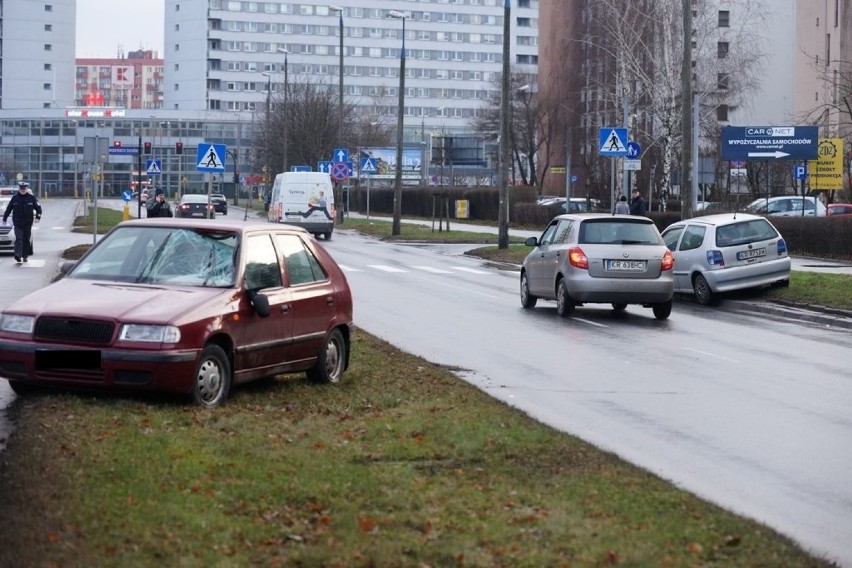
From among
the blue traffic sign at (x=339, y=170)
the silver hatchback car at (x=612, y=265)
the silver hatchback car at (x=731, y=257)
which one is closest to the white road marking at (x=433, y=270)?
the silver hatchback car at (x=731, y=257)

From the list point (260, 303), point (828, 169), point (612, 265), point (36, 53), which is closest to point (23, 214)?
point (612, 265)

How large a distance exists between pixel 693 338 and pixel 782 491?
10.6 m

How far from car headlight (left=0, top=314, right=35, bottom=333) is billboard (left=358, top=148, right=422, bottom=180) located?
87.8 m

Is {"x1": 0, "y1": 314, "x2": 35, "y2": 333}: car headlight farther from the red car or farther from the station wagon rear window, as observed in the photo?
the station wagon rear window

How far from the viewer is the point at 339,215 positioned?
70000mm

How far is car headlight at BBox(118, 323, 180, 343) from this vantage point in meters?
10.2

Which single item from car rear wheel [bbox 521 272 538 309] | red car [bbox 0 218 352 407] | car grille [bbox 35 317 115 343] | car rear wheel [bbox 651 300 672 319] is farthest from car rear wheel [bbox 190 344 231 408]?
car rear wheel [bbox 521 272 538 309]

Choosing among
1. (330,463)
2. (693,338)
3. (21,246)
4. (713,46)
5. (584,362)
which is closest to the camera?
(330,463)

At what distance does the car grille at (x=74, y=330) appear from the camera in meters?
10.2

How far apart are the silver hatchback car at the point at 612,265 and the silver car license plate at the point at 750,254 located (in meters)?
3.79

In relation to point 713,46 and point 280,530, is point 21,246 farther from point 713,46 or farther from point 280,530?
point 713,46

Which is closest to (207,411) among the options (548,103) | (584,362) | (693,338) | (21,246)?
(584,362)

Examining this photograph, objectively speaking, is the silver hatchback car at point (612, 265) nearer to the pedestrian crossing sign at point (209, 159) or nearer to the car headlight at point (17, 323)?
the pedestrian crossing sign at point (209, 159)

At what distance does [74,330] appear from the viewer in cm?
1032
